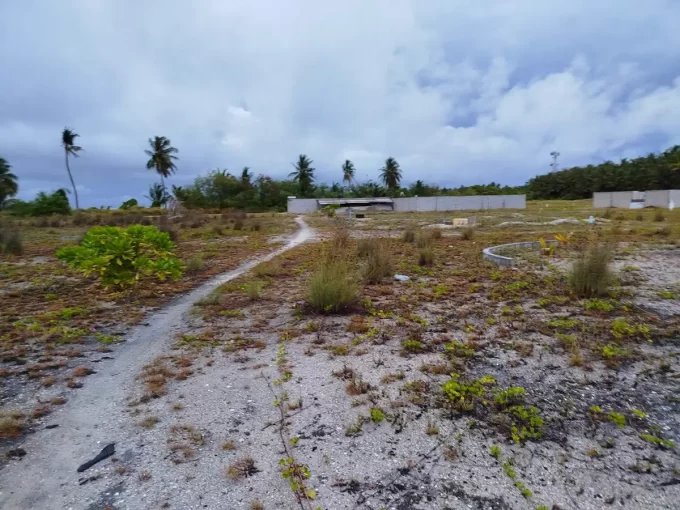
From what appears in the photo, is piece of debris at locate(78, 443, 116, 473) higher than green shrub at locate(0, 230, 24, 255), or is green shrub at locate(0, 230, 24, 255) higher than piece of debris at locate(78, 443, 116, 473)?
green shrub at locate(0, 230, 24, 255)

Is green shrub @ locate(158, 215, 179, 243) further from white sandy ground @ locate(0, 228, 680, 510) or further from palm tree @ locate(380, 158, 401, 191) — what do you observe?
palm tree @ locate(380, 158, 401, 191)

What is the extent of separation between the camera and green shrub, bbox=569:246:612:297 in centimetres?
626

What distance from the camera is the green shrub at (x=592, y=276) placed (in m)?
6.26

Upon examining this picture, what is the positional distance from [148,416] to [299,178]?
65263 mm

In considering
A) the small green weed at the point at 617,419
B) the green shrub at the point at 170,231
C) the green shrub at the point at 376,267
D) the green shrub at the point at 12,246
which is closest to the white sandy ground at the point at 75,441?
the small green weed at the point at 617,419

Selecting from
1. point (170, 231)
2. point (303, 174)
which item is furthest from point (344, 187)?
point (170, 231)

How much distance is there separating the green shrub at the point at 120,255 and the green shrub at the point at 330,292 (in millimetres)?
2627

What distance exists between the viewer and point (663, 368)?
3.87m

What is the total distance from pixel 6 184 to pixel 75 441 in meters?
54.9

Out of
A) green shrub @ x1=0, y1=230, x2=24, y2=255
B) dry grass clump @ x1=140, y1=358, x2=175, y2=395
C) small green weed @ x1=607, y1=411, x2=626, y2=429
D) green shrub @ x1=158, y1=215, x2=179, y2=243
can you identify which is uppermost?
green shrub @ x1=0, y1=230, x2=24, y2=255

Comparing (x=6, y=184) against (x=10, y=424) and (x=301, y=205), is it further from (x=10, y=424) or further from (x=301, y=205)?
Result: (x=10, y=424)

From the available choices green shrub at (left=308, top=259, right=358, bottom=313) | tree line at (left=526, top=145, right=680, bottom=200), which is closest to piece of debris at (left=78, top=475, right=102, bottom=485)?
green shrub at (left=308, top=259, right=358, bottom=313)

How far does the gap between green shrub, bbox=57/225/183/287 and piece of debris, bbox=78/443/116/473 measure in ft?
14.3

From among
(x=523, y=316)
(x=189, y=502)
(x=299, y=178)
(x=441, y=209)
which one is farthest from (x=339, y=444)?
(x=299, y=178)
